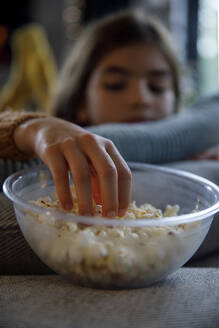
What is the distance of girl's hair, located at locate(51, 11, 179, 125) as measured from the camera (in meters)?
1.58

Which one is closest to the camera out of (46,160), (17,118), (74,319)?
(74,319)

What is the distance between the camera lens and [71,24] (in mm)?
3891

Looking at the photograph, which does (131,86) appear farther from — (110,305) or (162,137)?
(110,305)

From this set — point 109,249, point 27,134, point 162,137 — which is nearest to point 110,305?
point 109,249

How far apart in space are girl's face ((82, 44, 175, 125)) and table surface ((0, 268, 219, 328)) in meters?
0.99

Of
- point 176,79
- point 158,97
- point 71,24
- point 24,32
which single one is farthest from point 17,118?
point 71,24

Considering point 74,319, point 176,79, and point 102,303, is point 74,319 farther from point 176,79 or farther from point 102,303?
point 176,79

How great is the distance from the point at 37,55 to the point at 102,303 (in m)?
2.53

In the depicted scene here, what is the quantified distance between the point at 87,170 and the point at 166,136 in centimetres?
59

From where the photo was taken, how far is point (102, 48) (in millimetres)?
1578

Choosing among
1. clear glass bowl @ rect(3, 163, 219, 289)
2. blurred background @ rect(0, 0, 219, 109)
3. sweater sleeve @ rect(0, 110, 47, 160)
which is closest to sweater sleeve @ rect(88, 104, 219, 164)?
sweater sleeve @ rect(0, 110, 47, 160)

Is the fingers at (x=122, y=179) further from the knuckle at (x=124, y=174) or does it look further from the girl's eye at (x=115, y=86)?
the girl's eye at (x=115, y=86)

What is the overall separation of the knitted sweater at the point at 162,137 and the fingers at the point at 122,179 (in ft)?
0.93

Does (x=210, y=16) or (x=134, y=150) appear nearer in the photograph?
(x=134, y=150)
